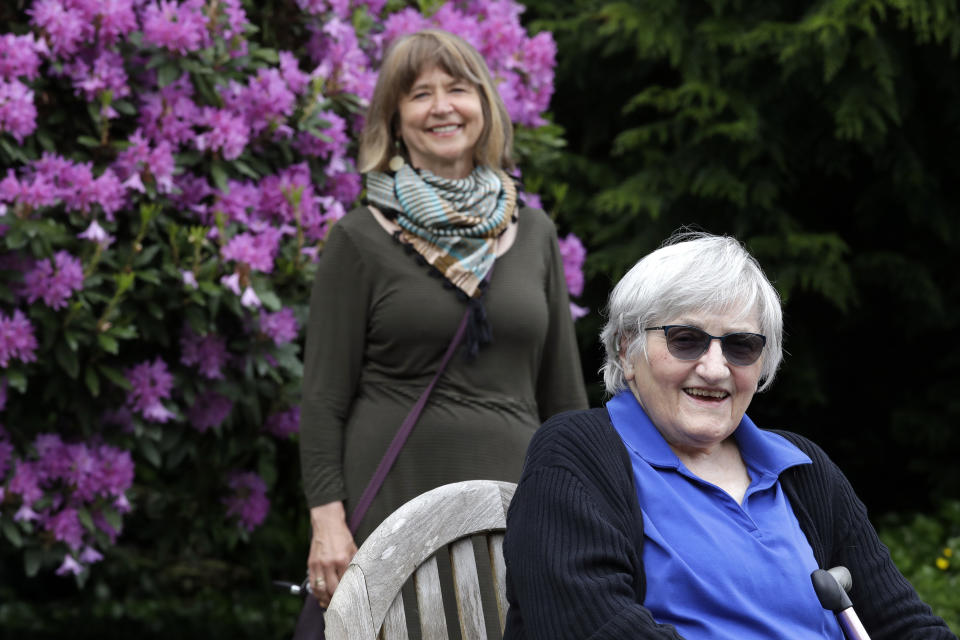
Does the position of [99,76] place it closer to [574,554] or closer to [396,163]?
[396,163]

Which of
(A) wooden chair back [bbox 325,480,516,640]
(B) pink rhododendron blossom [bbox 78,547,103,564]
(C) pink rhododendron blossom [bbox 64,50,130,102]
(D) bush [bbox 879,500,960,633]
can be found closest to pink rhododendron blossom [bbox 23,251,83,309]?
(C) pink rhododendron blossom [bbox 64,50,130,102]

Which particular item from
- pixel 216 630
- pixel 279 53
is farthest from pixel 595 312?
pixel 279 53

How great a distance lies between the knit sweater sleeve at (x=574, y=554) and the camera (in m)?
1.76

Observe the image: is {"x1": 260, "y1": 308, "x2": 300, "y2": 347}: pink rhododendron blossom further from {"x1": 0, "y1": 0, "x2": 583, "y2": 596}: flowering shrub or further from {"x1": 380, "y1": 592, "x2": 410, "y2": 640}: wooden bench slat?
{"x1": 380, "y1": 592, "x2": 410, "y2": 640}: wooden bench slat

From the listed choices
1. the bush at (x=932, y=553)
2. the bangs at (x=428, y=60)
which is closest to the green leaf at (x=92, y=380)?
the bangs at (x=428, y=60)

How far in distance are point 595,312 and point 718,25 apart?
60.4 inches

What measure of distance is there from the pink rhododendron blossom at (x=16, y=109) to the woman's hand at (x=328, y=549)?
1366 millimetres

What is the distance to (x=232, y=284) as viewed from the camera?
3387 millimetres

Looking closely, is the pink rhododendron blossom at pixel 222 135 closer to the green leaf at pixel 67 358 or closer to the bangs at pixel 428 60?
the green leaf at pixel 67 358

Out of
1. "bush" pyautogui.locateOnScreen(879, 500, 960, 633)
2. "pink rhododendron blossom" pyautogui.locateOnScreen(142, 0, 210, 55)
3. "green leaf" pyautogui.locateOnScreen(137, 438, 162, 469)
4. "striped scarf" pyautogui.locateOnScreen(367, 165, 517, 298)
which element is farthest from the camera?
"bush" pyautogui.locateOnScreen(879, 500, 960, 633)

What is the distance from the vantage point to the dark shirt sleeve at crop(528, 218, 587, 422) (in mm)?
2930

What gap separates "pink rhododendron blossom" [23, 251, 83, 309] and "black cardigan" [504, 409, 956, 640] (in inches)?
68.7

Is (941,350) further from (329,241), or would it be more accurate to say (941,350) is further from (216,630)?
(329,241)

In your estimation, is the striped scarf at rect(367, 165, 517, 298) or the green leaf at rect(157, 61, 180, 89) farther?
the green leaf at rect(157, 61, 180, 89)
